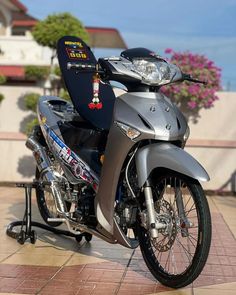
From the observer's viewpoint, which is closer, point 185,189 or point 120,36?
point 185,189

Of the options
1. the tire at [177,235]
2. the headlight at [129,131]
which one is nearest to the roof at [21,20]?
the headlight at [129,131]

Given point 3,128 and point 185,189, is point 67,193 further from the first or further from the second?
point 3,128

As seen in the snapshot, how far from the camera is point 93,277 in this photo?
4.38m

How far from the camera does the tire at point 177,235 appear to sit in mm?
3826

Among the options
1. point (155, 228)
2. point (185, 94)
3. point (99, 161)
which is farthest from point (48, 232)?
point (185, 94)

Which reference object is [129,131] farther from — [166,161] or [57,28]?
[57,28]

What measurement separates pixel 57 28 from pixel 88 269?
368 inches

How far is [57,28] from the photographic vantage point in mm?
13102

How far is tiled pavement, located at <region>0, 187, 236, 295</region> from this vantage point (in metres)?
4.07

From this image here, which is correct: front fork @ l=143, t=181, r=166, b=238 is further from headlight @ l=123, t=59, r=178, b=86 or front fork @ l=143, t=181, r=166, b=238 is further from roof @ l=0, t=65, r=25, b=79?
roof @ l=0, t=65, r=25, b=79

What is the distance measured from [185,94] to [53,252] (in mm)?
5924

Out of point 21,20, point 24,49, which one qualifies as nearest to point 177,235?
point 24,49

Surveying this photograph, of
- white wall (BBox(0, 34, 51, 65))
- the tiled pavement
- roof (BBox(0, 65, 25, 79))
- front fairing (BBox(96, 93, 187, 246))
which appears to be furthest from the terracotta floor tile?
white wall (BBox(0, 34, 51, 65))

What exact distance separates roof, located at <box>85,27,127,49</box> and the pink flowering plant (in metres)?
12.0
